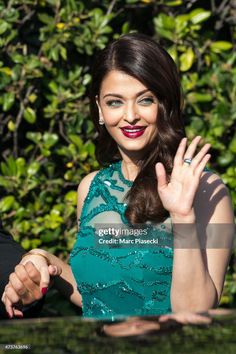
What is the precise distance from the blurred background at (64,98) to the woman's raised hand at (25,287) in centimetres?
191

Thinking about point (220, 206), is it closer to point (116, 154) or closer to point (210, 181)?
point (210, 181)

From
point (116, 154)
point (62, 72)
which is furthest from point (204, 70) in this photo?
point (116, 154)

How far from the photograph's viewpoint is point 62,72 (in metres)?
4.54

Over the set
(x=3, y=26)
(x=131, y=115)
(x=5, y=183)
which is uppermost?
(x=3, y=26)

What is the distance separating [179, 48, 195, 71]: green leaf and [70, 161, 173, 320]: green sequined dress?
1.61 m

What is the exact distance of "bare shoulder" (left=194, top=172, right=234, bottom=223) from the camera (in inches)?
107

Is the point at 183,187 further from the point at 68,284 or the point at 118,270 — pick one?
the point at 68,284

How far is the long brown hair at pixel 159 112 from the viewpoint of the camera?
2.91 metres

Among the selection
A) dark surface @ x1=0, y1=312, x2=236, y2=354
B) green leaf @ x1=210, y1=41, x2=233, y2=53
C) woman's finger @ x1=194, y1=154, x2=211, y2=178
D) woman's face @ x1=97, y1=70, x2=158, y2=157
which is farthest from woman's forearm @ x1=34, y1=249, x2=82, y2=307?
green leaf @ x1=210, y1=41, x2=233, y2=53

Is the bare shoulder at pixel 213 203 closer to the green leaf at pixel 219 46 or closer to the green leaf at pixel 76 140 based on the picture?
the green leaf at pixel 76 140

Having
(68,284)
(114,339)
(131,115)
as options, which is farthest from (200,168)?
(114,339)

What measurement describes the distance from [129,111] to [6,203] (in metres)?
1.68

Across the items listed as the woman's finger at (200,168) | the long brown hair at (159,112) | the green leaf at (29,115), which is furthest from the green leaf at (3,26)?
the woman's finger at (200,168)

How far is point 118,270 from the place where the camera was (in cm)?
285
